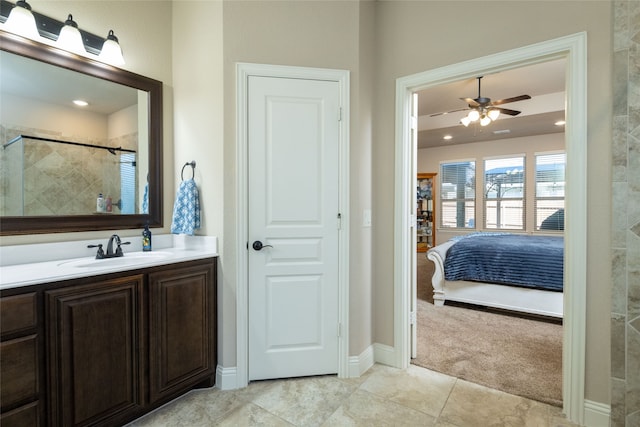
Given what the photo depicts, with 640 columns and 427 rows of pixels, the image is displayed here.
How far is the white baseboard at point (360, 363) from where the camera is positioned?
2.20 metres

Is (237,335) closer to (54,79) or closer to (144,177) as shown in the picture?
(144,177)

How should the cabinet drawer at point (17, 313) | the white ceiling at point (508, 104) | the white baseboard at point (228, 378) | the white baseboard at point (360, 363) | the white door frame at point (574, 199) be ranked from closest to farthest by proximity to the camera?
the cabinet drawer at point (17, 313), the white door frame at point (574, 199), the white baseboard at point (228, 378), the white baseboard at point (360, 363), the white ceiling at point (508, 104)

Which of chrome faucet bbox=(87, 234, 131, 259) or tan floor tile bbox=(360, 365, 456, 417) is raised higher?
chrome faucet bbox=(87, 234, 131, 259)

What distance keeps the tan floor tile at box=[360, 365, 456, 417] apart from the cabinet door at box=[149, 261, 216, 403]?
111 centimetres

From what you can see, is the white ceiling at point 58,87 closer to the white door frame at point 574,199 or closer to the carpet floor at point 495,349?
the white door frame at point 574,199

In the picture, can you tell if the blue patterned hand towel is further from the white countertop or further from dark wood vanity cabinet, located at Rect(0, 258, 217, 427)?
dark wood vanity cabinet, located at Rect(0, 258, 217, 427)

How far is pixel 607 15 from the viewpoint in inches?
63.7

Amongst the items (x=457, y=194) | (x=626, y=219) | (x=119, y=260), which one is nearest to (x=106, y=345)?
(x=119, y=260)

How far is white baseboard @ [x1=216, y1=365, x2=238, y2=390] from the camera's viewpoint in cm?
206

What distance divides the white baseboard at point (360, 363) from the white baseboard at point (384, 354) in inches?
2.7

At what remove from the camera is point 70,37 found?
1826mm

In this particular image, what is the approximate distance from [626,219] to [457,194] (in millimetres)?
6320

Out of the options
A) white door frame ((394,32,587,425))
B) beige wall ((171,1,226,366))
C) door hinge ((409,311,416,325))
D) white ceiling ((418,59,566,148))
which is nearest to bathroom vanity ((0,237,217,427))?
beige wall ((171,1,226,366))

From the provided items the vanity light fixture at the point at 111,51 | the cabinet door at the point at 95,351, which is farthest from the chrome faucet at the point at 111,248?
the vanity light fixture at the point at 111,51
